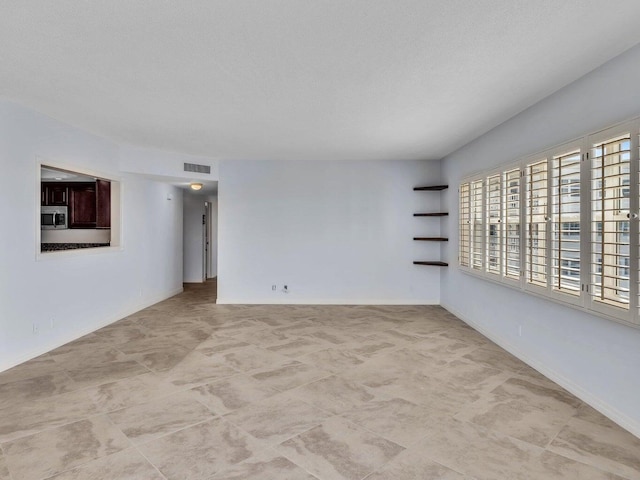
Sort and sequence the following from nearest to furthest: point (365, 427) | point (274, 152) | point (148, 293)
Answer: point (365, 427) → point (274, 152) → point (148, 293)

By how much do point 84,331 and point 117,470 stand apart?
330cm

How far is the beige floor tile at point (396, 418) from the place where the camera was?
95.0 inches

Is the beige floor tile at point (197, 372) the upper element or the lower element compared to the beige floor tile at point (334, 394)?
upper

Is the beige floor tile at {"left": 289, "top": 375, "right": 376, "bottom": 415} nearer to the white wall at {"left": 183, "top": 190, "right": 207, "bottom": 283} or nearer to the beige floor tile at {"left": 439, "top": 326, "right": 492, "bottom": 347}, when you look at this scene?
the beige floor tile at {"left": 439, "top": 326, "right": 492, "bottom": 347}

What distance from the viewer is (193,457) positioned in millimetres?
2154

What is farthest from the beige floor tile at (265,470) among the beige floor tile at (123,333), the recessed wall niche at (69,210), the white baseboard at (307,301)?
the recessed wall niche at (69,210)

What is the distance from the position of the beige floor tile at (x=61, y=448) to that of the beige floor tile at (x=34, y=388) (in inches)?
28.0

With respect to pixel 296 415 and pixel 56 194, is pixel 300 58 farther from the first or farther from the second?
pixel 56 194

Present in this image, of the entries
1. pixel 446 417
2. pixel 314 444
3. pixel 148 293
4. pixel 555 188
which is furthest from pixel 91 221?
pixel 555 188

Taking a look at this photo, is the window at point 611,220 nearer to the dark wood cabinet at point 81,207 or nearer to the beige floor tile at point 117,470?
the beige floor tile at point 117,470

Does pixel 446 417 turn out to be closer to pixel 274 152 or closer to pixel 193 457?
pixel 193 457

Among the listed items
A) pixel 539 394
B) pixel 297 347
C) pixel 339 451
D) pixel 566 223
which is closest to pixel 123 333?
pixel 297 347

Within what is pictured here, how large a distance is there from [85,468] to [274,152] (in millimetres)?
4862

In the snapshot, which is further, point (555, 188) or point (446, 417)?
point (555, 188)
